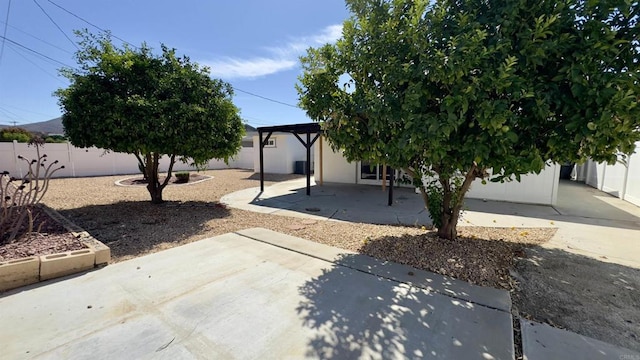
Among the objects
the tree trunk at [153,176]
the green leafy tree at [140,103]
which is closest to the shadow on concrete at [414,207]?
the tree trunk at [153,176]

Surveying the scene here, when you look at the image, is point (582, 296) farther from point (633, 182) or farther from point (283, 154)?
point (283, 154)

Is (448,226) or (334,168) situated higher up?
(334,168)

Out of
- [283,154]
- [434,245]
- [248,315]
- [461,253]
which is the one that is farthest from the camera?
[283,154]

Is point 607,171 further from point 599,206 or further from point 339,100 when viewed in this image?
point 339,100

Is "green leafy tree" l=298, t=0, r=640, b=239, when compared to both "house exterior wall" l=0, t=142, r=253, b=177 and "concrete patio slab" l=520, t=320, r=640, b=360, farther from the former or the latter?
"house exterior wall" l=0, t=142, r=253, b=177

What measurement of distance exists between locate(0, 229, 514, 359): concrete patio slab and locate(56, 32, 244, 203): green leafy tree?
350cm

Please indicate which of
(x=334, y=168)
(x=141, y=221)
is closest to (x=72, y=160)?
(x=141, y=221)

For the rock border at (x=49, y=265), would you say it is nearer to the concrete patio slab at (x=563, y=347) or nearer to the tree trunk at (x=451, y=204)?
the concrete patio slab at (x=563, y=347)

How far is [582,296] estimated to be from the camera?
9.29 ft

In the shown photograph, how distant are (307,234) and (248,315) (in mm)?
2639

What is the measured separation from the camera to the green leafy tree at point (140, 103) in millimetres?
5754

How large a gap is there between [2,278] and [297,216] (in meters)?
4.77

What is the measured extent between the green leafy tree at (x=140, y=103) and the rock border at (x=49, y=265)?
9.99 ft

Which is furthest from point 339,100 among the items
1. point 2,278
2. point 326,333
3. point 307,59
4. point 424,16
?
point 2,278
